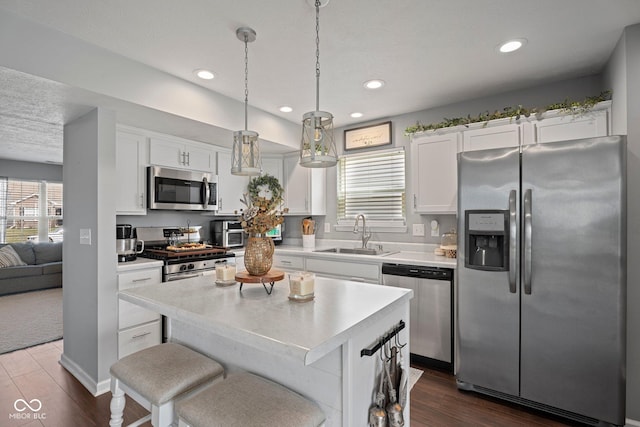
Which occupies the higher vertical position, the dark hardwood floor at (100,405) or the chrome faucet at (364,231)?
the chrome faucet at (364,231)

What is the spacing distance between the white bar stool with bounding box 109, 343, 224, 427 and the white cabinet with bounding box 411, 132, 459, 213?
97.4 inches

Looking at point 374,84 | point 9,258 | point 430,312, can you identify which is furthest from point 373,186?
point 9,258

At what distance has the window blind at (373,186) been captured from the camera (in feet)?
12.5

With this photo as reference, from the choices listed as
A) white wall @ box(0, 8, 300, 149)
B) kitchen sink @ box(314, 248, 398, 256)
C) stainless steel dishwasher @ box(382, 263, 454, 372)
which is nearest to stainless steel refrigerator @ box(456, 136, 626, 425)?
stainless steel dishwasher @ box(382, 263, 454, 372)

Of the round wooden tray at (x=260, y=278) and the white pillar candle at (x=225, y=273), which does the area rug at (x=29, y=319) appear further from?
the round wooden tray at (x=260, y=278)

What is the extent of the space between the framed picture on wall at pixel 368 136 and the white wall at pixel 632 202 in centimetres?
211

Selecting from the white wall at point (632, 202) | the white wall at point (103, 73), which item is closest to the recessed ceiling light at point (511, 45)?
the white wall at point (632, 202)

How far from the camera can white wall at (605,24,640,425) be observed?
Result: 2.03m

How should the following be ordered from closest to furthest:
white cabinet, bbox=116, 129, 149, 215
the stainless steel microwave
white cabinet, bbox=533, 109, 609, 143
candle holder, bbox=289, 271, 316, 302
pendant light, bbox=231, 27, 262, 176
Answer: candle holder, bbox=289, 271, 316, 302
pendant light, bbox=231, 27, 262, 176
white cabinet, bbox=533, 109, 609, 143
white cabinet, bbox=116, 129, 149, 215
the stainless steel microwave

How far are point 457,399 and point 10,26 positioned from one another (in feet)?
12.4

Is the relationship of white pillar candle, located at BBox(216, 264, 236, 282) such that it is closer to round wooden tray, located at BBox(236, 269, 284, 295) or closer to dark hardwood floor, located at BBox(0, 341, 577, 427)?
round wooden tray, located at BBox(236, 269, 284, 295)

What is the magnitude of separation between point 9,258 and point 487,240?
7232mm

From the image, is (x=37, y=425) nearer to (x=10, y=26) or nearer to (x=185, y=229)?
(x=185, y=229)

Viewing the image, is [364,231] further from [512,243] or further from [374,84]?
[512,243]
